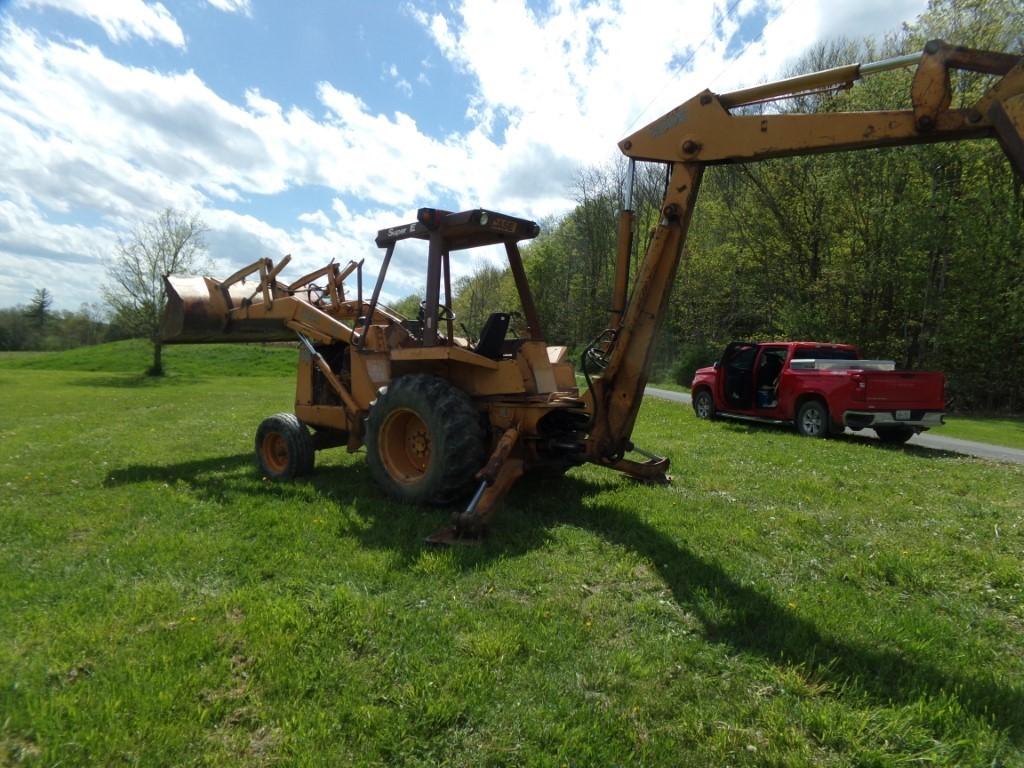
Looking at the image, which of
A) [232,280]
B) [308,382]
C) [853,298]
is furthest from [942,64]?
[853,298]

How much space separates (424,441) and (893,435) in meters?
9.85

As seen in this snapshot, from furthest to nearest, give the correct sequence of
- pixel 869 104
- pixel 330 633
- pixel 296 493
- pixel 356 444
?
pixel 869 104 < pixel 356 444 < pixel 296 493 < pixel 330 633

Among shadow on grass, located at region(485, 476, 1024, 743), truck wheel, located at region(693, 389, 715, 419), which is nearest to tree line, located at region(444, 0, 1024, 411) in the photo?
truck wheel, located at region(693, 389, 715, 419)

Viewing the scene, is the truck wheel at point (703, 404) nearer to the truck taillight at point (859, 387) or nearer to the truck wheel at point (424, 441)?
the truck taillight at point (859, 387)

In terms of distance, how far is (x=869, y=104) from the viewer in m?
21.4

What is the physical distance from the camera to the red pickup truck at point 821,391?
36.7 ft

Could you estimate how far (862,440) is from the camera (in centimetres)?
1227

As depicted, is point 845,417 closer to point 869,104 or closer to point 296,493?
point 296,493

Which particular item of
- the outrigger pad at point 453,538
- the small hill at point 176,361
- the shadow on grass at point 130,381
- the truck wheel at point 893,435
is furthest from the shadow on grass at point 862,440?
the small hill at point 176,361

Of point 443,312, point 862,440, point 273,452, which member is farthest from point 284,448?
point 862,440

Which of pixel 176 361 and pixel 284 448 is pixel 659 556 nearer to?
pixel 284 448

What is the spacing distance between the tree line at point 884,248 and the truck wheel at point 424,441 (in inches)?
430

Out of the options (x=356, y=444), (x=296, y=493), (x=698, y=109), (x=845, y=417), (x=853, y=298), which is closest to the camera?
(x=698, y=109)

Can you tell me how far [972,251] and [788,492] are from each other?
19922 millimetres
